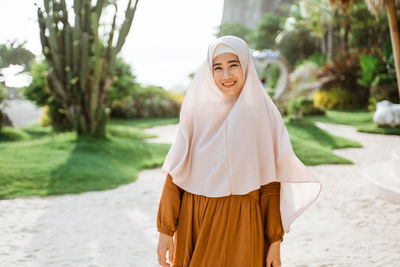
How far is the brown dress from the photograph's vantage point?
156 cm

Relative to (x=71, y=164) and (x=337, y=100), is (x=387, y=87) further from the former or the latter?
(x=71, y=164)

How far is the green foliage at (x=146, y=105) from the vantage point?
15318 millimetres

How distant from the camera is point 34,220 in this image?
411 centimetres

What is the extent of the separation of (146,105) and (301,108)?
650cm

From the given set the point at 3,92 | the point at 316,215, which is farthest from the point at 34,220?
the point at 3,92

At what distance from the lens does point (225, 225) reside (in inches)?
61.9

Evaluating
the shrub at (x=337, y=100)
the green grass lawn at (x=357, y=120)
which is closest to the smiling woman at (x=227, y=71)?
the green grass lawn at (x=357, y=120)

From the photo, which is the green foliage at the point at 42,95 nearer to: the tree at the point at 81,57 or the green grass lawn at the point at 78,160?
the green grass lawn at the point at 78,160

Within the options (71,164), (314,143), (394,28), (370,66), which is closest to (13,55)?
(71,164)

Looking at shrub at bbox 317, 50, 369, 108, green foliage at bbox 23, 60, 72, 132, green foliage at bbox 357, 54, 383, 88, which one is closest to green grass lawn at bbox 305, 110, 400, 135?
green foliage at bbox 357, 54, 383, 88

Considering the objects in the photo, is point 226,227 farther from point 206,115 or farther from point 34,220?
point 34,220

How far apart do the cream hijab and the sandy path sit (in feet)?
5.37

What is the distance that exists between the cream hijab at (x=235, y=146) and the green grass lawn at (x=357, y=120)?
375 inches

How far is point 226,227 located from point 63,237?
2.55m
